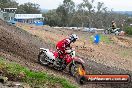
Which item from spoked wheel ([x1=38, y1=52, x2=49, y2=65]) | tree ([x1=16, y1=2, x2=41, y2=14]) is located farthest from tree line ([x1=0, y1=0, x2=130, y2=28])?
spoked wheel ([x1=38, y1=52, x2=49, y2=65])

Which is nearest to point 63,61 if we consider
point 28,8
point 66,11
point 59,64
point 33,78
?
point 59,64

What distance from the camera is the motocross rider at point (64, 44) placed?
1454 cm

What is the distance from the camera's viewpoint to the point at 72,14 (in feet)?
304

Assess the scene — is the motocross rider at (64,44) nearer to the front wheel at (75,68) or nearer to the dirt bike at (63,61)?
the dirt bike at (63,61)

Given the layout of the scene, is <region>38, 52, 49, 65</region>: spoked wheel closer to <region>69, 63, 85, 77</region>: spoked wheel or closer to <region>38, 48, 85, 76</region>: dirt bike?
<region>38, 48, 85, 76</region>: dirt bike

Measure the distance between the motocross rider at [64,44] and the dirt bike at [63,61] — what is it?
0.48 feet

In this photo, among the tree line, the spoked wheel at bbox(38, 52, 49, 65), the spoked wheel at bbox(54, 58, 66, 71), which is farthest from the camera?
the tree line

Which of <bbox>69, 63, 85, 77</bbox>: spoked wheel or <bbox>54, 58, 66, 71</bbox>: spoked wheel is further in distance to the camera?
<bbox>54, 58, 66, 71</bbox>: spoked wheel

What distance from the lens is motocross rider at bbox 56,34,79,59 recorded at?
47.7 feet

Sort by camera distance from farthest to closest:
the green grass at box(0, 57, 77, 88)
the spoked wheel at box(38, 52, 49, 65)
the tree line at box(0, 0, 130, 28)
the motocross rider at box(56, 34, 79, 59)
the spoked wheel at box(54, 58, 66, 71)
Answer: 1. the tree line at box(0, 0, 130, 28)
2. the spoked wheel at box(38, 52, 49, 65)
3. the spoked wheel at box(54, 58, 66, 71)
4. the motocross rider at box(56, 34, 79, 59)
5. the green grass at box(0, 57, 77, 88)

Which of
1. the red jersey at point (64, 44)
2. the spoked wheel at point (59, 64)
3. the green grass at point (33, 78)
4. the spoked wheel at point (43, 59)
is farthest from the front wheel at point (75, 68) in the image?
the green grass at point (33, 78)

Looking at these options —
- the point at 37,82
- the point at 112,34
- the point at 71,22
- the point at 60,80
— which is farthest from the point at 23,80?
the point at 71,22

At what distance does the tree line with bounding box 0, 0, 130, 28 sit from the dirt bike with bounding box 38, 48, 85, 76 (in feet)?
217

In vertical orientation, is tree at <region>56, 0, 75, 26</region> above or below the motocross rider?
below
